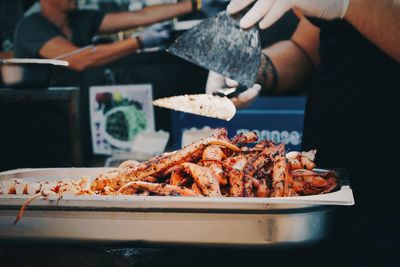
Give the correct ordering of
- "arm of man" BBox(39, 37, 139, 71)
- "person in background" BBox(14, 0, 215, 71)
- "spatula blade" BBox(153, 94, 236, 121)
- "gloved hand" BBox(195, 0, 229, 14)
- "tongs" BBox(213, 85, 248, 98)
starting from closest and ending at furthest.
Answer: "spatula blade" BBox(153, 94, 236, 121) → "tongs" BBox(213, 85, 248, 98) → "person in background" BBox(14, 0, 215, 71) → "arm of man" BBox(39, 37, 139, 71) → "gloved hand" BBox(195, 0, 229, 14)

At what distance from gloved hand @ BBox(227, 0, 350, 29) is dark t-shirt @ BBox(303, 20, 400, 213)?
317 mm

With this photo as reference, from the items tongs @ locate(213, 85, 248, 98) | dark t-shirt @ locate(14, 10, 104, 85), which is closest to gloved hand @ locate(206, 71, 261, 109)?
tongs @ locate(213, 85, 248, 98)

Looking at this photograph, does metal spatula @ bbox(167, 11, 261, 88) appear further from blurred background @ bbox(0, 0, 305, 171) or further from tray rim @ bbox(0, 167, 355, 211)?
blurred background @ bbox(0, 0, 305, 171)

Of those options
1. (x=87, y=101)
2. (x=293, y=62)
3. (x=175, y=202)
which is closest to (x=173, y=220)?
(x=175, y=202)

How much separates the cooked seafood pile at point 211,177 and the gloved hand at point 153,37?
351cm

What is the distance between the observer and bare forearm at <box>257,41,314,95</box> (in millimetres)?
2979

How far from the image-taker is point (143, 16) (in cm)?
575

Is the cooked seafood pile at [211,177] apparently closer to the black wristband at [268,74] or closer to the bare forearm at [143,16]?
the black wristband at [268,74]

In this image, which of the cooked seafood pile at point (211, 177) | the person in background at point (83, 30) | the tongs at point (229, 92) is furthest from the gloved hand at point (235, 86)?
the person in background at point (83, 30)

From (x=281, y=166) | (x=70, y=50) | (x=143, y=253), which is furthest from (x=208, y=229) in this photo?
(x=70, y=50)

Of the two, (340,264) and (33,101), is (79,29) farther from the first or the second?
(340,264)

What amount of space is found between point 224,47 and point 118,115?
3679 millimetres

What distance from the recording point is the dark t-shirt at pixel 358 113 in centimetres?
232

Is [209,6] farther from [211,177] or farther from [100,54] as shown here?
[211,177]
